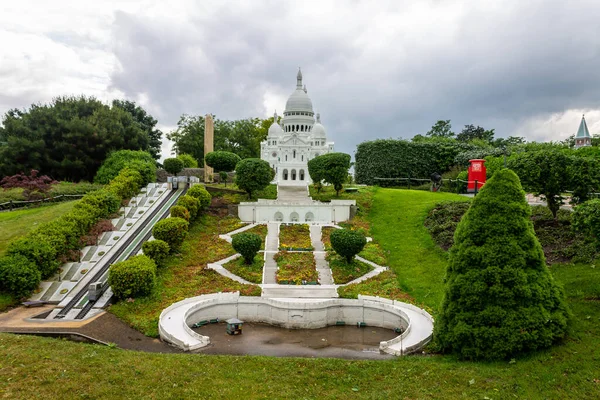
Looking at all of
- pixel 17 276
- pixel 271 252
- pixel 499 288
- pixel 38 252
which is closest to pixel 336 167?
pixel 271 252

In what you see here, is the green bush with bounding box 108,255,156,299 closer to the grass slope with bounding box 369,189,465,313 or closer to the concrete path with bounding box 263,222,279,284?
the concrete path with bounding box 263,222,279,284

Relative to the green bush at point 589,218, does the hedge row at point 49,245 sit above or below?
below

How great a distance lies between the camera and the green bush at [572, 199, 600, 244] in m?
15.4

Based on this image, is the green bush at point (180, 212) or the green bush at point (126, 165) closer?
the green bush at point (180, 212)

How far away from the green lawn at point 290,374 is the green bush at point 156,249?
8549 mm

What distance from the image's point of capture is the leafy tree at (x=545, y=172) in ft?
78.5

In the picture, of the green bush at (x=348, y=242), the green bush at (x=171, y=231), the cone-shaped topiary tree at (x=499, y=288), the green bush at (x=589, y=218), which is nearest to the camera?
the cone-shaped topiary tree at (x=499, y=288)

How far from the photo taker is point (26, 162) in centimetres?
4178

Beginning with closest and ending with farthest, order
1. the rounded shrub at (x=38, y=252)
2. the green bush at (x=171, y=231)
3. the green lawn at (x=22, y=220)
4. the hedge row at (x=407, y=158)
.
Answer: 1. the rounded shrub at (x=38, y=252)
2. the green bush at (x=171, y=231)
3. the green lawn at (x=22, y=220)
4. the hedge row at (x=407, y=158)

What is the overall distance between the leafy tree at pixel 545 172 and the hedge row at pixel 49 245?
25771 mm

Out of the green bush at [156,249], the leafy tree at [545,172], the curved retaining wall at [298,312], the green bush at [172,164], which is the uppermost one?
the green bush at [172,164]

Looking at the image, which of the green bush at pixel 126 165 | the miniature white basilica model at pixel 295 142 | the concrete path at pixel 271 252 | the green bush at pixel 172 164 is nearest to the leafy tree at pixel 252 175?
the concrete path at pixel 271 252

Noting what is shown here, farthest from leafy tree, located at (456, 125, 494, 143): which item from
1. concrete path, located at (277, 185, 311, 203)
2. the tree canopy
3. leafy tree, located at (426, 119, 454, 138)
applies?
the tree canopy

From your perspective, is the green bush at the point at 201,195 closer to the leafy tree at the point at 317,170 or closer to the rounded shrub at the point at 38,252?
the leafy tree at the point at 317,170
